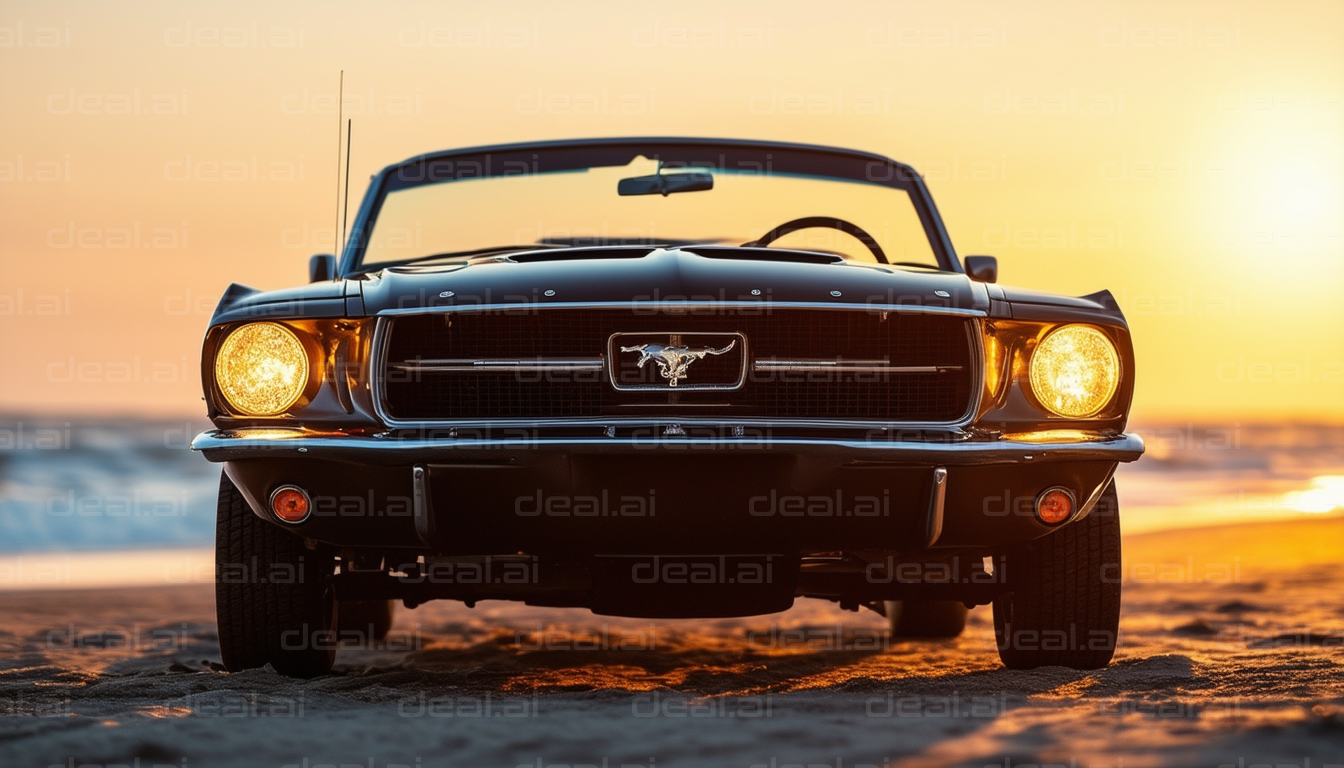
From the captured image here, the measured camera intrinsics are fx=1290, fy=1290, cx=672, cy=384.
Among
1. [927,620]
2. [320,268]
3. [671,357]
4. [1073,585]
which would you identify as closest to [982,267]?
[1073,585]

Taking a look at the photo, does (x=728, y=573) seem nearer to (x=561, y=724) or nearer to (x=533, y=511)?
(x=533, y=511)

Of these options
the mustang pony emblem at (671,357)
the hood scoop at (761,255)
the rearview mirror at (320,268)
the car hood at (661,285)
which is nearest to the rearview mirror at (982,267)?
the hood scoop at (761,255)

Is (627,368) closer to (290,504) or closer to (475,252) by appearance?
(290,504)

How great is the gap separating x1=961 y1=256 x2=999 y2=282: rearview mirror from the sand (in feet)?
4.36

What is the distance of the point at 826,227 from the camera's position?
470cm

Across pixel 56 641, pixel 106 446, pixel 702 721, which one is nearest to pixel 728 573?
pixel 702 721

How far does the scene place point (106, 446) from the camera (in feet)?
65.3

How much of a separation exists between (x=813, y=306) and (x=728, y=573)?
75cm

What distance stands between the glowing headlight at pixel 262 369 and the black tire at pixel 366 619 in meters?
1.93

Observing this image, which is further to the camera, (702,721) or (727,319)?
(727,319)

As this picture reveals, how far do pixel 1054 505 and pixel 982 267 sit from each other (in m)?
1.42

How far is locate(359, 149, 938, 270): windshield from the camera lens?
4680mm

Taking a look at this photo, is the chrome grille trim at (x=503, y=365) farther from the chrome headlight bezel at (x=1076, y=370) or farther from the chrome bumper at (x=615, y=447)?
the chrome headlight bezel at (x=1076, y=370)

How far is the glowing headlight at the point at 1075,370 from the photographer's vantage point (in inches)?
132
